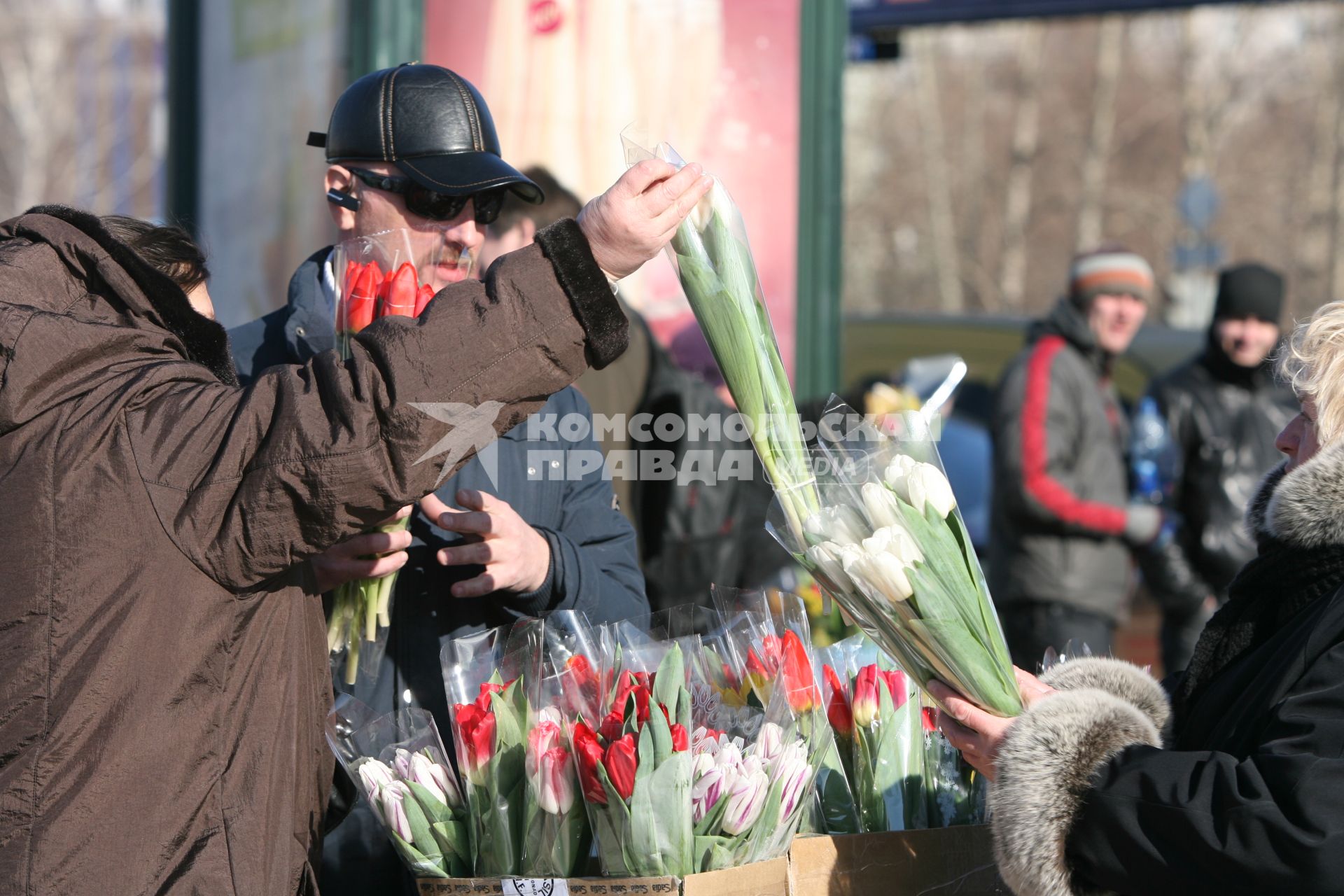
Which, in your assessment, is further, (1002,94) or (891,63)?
(1002,94)

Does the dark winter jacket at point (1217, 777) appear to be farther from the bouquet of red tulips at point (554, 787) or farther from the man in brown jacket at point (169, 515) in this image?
the man in brown jacket at point (169, 515)

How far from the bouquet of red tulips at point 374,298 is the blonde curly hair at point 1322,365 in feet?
4.15

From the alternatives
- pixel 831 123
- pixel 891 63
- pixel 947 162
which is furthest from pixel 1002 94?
pixel 831 123

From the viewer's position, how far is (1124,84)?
2889 cm

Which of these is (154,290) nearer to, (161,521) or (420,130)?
(161,521)

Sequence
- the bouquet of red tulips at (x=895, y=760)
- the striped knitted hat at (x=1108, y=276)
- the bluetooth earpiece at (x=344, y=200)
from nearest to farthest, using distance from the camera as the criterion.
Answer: the bouquet of red tulips at (x=895, y=760)
the bluetooth earpiece at (x=344, y=200)
the striped knitted hat at (x=1108, y=276)

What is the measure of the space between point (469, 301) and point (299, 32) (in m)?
3.25

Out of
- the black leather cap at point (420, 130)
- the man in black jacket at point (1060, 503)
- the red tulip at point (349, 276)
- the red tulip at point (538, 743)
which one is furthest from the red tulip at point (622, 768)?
the man in black jacket at point (1060, 503)

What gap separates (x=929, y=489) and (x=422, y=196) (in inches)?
41.4

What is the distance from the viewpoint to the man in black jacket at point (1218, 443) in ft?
17.0

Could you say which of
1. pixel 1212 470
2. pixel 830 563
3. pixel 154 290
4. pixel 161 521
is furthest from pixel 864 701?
pixel 1212 470

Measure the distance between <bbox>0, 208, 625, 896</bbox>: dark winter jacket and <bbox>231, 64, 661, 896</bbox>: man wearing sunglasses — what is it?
2.00 feet

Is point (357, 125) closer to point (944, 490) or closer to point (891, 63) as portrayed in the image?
point (944, 490)

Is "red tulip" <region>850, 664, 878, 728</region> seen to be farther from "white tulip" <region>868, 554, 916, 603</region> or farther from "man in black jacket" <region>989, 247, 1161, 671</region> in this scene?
"man in black jacket" <region>989, 247, 1161, 671</region>
